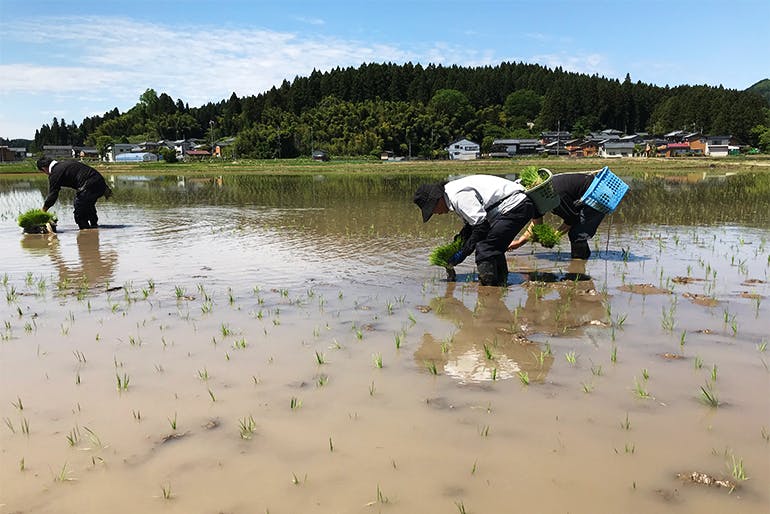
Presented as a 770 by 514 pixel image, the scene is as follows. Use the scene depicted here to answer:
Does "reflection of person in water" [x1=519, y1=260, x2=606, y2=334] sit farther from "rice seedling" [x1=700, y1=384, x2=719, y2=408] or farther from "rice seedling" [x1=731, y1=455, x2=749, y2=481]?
"rice seedling" [x1=731, y1=455, x2=749, y2=481]

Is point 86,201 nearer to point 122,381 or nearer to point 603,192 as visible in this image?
point 122,381

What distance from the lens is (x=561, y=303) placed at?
5461 mm

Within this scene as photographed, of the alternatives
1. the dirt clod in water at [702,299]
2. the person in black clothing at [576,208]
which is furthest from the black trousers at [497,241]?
the dirt clod in water at [702,299]

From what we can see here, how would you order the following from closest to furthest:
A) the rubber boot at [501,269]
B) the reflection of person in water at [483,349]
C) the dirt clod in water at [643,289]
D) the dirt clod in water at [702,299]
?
the reflection of person in water at [483,349], the dirt clod in water at [702,299], the dirt clod in water at [643,289], the rubber boot at [501,269]

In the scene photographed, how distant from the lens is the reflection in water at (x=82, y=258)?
686cm

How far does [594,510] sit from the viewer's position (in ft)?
7.41

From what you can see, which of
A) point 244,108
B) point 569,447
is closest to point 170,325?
point 569,447

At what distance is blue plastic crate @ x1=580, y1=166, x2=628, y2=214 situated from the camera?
23.6 ft

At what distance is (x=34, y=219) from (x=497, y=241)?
9.26m

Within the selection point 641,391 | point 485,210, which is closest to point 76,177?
point 485,210

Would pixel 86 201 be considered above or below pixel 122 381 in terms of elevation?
above

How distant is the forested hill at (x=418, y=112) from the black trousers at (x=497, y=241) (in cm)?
7832

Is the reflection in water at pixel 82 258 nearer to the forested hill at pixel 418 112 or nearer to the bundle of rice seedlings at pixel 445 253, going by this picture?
the bundle of rice seedlings at pixel 445 253

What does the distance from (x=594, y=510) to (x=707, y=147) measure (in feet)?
297
